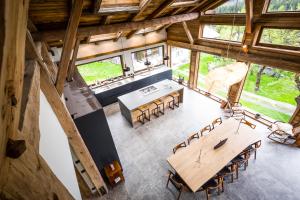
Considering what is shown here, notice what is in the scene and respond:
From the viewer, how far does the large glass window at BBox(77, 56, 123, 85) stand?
8354 mm

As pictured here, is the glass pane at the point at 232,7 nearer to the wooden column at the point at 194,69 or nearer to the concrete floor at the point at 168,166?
the wooden column at the point at 194,69

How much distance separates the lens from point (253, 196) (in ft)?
14.3

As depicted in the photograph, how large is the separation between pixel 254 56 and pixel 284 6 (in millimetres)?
1672

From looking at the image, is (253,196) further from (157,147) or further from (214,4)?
(214,4)

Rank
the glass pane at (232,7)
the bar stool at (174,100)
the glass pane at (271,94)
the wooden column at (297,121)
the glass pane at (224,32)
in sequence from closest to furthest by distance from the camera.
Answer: the wooden column at (297,121) < the glass pane at (232,7) < the glass pane at (224,32) < the glass pane at (271,94) < the bar stool at (174,100)

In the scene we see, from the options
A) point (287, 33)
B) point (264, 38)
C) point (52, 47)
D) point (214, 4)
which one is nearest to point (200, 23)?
point (214, 4)

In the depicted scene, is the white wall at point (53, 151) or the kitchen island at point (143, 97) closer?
the white wall at point (53, 151)

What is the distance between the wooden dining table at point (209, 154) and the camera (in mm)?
3913

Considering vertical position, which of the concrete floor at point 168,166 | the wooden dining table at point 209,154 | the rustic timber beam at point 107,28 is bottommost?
the concrete floor at point 168,166

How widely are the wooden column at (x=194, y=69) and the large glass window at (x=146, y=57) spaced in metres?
2.29

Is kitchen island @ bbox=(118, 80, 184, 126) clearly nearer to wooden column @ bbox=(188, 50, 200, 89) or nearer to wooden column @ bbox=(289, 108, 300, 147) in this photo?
wooden column @ bbox=(188, 50, 200, 89)

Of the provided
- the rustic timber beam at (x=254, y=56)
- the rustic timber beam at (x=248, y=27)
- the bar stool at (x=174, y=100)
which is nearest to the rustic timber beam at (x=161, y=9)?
the rustic timber beam at (x=248, y=27)

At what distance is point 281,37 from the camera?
5.46m

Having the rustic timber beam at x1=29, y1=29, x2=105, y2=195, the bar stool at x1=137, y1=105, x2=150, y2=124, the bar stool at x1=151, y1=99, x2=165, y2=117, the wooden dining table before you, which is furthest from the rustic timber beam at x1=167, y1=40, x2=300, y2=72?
the rustic timber beam at x1=29, y1=29, x2=105, y2=195
